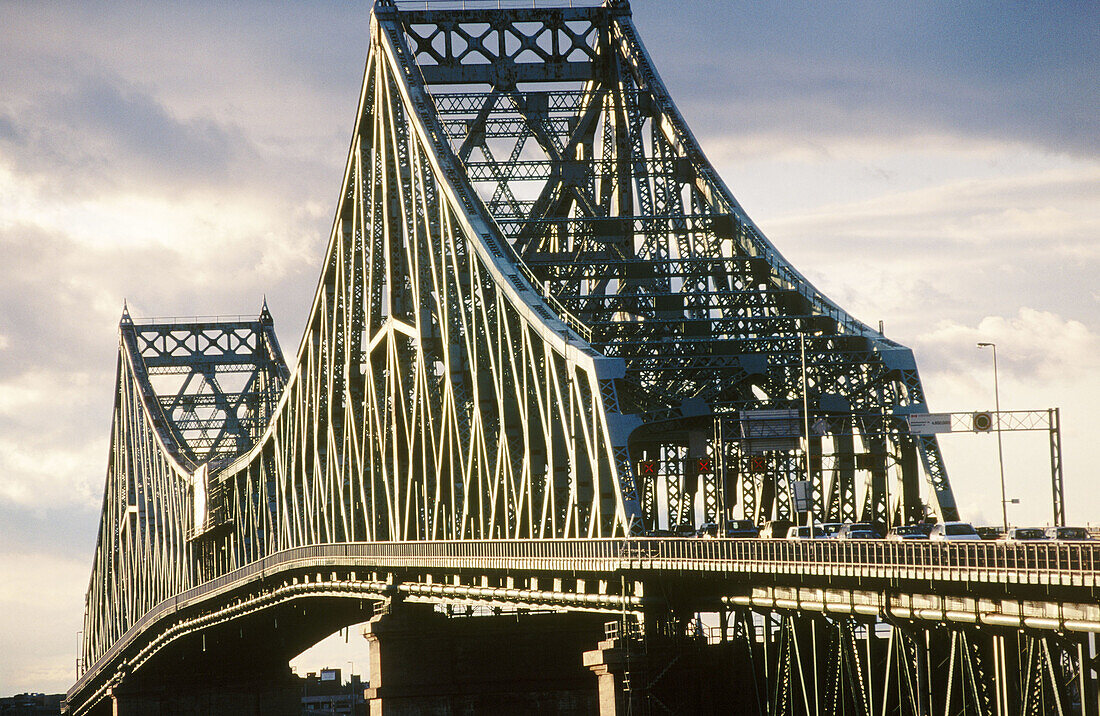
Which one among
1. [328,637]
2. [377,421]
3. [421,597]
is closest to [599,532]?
[421,597]

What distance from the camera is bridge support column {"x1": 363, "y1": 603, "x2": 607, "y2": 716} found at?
97750 millimetres

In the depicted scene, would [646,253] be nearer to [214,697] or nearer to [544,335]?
[544,335]

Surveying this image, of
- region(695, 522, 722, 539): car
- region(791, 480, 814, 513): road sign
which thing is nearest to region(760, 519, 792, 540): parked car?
region(695, 522, 722, 539): car

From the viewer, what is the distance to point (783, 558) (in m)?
60.1

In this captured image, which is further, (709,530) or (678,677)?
(709,530)

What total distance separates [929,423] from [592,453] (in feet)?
46.0

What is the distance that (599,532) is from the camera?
77562 millimetres

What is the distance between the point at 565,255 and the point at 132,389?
3715 inches

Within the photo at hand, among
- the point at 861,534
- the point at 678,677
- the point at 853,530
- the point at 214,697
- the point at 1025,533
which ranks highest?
the point at 853,530

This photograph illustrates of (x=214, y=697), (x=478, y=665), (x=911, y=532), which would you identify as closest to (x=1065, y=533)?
(x=911, y=532)

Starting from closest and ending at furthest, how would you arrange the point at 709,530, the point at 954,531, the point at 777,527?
1. the point at 954,531
2. the point at 709,530
3. the point at 777,527

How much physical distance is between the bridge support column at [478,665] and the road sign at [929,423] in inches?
794

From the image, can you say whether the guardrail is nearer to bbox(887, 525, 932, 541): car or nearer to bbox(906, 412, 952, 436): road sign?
bbox(887, 525, 932, 541): car

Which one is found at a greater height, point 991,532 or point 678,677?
point 991,532
